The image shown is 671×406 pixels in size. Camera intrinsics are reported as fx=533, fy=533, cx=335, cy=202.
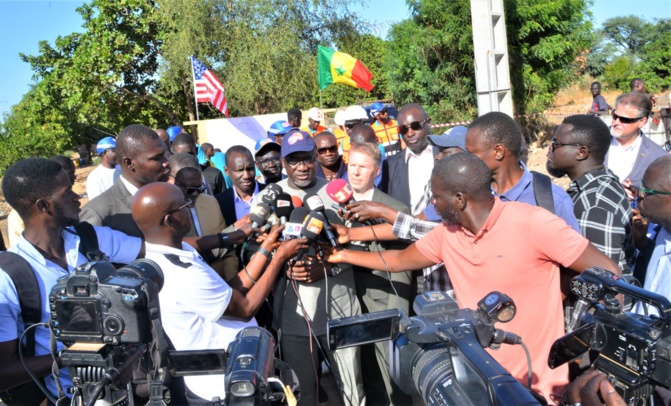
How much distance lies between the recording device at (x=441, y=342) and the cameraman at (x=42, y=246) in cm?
154

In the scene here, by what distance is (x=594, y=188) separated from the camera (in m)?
2.97

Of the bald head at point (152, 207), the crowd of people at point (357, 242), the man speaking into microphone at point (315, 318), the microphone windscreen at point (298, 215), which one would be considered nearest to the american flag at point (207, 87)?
the crowd of people at point (357, 242)

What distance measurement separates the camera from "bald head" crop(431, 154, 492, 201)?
242 centimetres

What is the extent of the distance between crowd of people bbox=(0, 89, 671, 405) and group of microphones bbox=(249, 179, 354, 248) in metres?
0.02

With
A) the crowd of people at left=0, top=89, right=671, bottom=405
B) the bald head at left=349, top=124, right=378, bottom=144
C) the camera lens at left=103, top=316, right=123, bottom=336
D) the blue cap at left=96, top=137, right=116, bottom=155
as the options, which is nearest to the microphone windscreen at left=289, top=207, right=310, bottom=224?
the crowd of people at left=0, top=89, right=671, bottom=405

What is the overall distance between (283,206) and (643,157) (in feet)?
10.9

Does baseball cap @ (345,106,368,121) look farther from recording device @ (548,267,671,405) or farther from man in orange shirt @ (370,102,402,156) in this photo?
recording device @ (548,267,671,405)

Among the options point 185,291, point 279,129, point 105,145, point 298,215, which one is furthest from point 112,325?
point 105,145

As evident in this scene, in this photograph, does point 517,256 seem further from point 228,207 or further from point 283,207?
point 228,207

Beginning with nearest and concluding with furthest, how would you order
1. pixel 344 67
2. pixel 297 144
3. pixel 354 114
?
pixel 297 144 < pixel 354 114 < pixel 344 67

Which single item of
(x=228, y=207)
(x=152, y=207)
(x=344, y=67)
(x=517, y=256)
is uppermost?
(x=344, y=67)

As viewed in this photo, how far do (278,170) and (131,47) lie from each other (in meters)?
18.6

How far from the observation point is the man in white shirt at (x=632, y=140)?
15.0 feet

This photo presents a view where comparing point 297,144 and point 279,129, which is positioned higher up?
point 279,129
